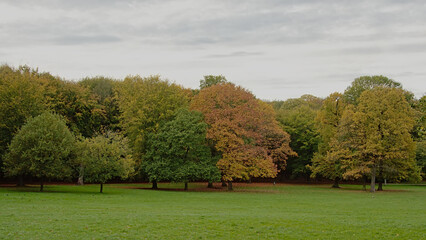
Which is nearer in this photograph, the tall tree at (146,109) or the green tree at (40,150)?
the green tree at (40,150)

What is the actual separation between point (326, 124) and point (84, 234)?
167 feet

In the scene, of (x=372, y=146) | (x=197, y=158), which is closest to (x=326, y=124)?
(x=372, y=146)

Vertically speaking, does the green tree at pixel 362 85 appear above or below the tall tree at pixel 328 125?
above

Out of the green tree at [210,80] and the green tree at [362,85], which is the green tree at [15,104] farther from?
the green tree at [362,85]

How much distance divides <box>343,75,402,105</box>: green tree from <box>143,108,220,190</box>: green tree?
30.1 meters

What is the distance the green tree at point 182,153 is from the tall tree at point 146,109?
86.8 inches

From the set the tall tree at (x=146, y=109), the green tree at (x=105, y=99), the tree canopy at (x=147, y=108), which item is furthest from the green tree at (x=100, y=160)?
the green tree at (x=105, y=99)

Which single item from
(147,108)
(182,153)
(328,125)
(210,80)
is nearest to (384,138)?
(328,125)

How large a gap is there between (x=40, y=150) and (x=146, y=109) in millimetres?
17062

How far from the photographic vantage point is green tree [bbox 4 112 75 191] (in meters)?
37.2

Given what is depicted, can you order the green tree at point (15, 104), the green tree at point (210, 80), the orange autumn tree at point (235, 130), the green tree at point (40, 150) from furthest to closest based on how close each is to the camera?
the green tree at point (210, 80)
the orange autumn tree at point (235, 130)
the green tree at point (15, 104)
the green tree at point (40, 150)

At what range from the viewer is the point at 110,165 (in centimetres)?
3947

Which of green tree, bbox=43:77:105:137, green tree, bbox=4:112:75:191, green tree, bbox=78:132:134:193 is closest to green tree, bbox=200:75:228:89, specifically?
green tree, bbox=43:77:105:137

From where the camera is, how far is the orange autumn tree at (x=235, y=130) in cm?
4769
